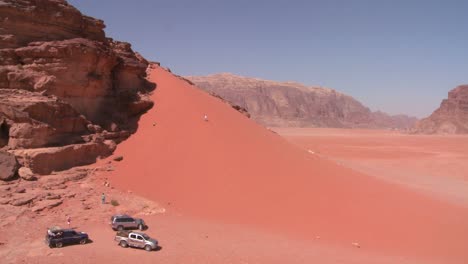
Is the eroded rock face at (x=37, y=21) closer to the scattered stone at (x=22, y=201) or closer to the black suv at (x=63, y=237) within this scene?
the scattered stone at (x=22, y=201)

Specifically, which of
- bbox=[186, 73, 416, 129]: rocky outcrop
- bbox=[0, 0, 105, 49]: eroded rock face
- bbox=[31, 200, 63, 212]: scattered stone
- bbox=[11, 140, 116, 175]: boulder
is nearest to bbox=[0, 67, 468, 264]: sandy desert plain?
bbox=[31, 200, 63, 212]: scattered stone

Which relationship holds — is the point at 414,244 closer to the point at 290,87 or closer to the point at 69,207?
the point at 69,207

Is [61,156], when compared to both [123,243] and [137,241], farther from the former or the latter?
[137,241]

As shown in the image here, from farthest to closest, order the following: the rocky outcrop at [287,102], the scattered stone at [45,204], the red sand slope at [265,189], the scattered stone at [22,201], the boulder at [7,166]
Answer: the rocky outcrop at [287,102]
the red sand slope at [265,189]
the boulder at [7,166]
the scattered stone at [45,204]
the scattered stone at [22,201]

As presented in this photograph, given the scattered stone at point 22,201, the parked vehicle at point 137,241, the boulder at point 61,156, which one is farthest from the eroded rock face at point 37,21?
the parked vehicle at point 137,241

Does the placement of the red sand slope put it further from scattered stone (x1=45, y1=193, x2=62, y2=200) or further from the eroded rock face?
the eroded rock face

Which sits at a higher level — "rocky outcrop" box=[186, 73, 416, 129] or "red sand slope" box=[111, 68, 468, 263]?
"rocky outcrop" box=[186, 73, 416, 129]

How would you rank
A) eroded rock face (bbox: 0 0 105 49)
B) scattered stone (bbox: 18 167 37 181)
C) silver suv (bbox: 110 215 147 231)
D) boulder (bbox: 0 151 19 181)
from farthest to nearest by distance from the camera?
eroded rock face (bbox: 0 0 105 49) → scattered stone (bbox: 18 167 37 181) → boulder (bbox: 0 151 19 181) → silver suv (bbox: 110 215 147 231)

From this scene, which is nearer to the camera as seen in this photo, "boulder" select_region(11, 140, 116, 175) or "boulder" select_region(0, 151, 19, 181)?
"boulder" select_region(0, 151, 19, 181)
